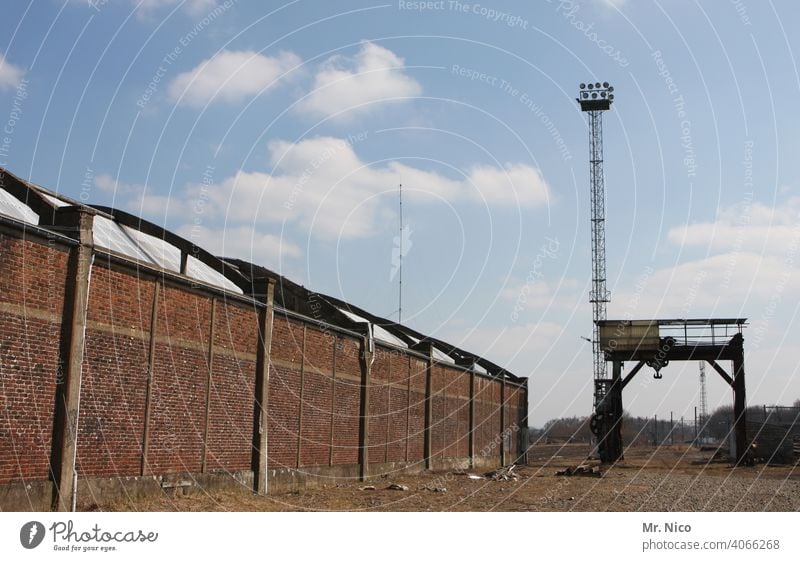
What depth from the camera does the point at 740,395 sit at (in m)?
36.8

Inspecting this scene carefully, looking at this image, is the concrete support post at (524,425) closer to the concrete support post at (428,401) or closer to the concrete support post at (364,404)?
the concrete support post at (428,401)

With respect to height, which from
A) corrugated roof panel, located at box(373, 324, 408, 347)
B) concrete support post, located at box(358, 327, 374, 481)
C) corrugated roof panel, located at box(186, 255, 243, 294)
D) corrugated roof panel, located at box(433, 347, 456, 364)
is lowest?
concrete support post, located at box(358, 327, 374, 481)

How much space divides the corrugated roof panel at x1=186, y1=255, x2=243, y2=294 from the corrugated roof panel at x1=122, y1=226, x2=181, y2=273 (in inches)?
13.2

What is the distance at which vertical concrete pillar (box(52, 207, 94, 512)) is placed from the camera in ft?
44.8

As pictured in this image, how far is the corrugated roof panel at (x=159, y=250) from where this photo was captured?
18922 mm

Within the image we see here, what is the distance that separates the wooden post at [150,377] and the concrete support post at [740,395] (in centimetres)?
2830

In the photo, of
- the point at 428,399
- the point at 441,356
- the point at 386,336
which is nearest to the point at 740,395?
the point at 441,356

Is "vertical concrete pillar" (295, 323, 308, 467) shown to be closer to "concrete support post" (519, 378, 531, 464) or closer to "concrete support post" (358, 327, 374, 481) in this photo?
"concrete support post" (358, 327, 374, 481)

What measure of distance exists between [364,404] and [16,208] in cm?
1391

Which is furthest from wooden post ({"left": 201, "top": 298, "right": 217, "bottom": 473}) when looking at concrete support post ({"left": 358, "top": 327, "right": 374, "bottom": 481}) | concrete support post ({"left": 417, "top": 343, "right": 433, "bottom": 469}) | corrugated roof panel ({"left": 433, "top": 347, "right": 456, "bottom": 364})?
corrugated roof panel ({"left": 433, "top": 347, "right": 456, "bottom": 364})

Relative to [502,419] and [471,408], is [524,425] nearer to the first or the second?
[502,419]

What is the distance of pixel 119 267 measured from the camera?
15.2 metres
